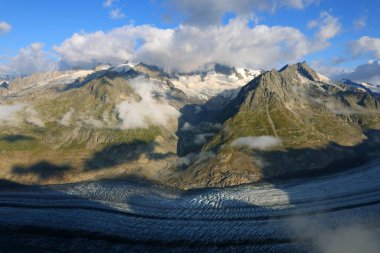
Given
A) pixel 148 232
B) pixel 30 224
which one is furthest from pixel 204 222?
pixel 30 224

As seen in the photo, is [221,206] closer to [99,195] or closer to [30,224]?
[99,195]

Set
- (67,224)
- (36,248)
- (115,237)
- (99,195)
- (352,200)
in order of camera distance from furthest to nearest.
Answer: (99,195) < (352,200) < (67,224) < (115,237) < (36,248)

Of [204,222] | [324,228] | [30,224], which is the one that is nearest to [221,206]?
[204,222]

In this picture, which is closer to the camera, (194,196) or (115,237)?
(115,237)

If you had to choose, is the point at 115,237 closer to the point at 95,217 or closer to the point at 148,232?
the point at 148,232

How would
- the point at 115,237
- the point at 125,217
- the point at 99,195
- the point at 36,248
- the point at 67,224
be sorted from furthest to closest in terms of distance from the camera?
1. the point at 99,195
2. the point at 125,217
3. the point at 67,224
4. the point at 115,237
5. the point at 36,248

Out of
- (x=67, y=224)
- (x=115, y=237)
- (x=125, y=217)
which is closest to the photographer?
(x=115, y=237)
